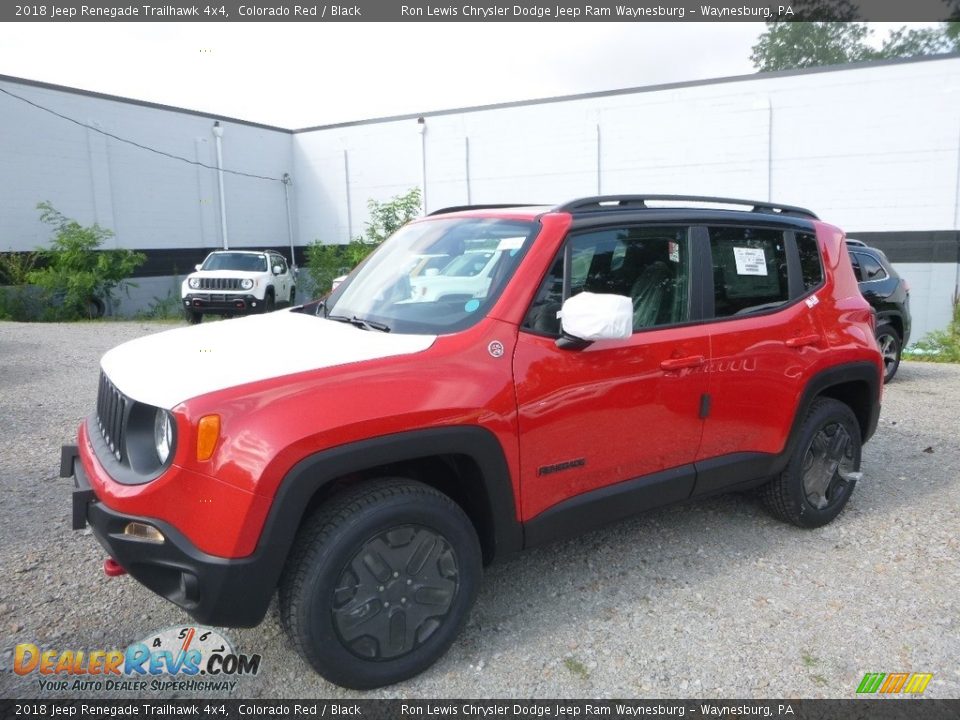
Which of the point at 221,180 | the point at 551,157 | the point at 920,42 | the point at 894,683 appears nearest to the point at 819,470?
the point at 894,683

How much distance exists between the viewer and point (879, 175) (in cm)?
1791

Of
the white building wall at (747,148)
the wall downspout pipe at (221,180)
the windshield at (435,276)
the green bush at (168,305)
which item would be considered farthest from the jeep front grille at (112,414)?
the wall downspout pipe at (221,180)

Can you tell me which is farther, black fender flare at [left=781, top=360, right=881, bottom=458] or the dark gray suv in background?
the dark gray suv in background

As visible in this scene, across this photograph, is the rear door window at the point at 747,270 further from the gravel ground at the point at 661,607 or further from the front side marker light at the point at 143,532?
the front side marker light at the point at 143,532

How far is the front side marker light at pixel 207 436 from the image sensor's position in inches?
95.9

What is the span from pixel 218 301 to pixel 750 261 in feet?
45.2

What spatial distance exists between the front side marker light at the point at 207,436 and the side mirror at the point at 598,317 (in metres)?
1.39

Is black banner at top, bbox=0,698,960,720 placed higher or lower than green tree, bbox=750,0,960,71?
lower

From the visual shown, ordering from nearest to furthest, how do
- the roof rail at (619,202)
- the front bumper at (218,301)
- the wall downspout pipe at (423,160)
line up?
the roof rail at (619,202) < the front bumper at (218,301) < the wall downspout pipe at (423,160)

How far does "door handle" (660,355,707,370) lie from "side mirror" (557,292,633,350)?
1.73ft

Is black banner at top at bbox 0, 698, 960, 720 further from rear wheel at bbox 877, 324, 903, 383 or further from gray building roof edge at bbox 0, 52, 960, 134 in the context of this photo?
gray building roof edge at bbox 0, 52, 960, 134

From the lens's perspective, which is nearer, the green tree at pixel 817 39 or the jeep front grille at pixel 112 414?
the jeep front grille at pixel 112 414

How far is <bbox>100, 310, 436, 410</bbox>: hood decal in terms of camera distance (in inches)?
103

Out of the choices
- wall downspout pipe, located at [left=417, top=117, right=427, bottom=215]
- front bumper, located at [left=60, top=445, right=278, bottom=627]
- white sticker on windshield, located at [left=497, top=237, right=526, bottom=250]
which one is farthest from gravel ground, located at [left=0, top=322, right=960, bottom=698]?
wall downspout pipe, located at [left=417, top=117, right=427, bottom=215]
